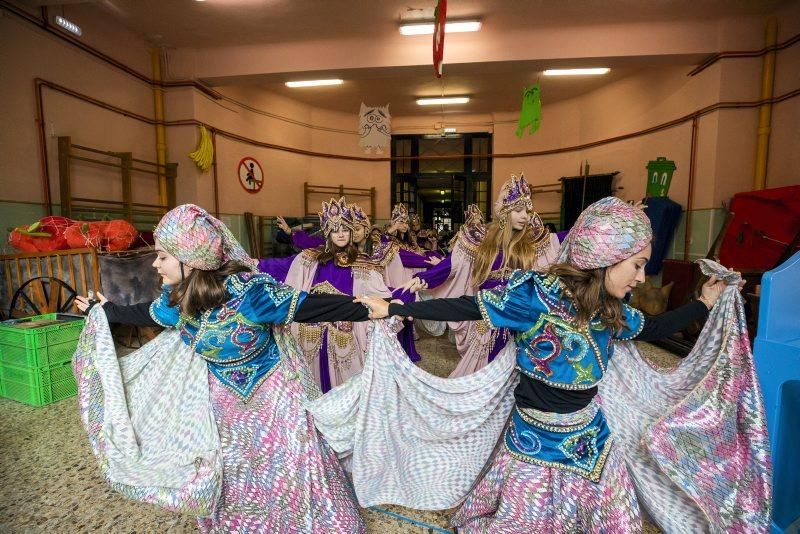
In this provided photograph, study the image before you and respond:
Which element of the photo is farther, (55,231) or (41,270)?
(55,231)

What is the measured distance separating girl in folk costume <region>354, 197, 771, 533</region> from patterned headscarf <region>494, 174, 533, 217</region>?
125 centimetres

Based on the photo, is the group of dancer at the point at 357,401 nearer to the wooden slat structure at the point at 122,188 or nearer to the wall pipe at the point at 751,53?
the wooden slat structure at the point at 122,188

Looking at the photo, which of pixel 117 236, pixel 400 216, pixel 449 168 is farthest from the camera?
pixel 449 168

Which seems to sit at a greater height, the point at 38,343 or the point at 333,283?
the point at 333,283

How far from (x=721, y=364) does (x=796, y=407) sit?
0.34 meters

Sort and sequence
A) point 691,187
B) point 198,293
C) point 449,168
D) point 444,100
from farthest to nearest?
point 449,168, point 444,100, point 691,187, point 198,293

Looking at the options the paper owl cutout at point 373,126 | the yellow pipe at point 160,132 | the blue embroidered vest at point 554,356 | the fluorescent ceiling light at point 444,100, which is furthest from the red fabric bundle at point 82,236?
the fluorescent ceiling light at point 444,100

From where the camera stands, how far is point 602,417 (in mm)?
1349

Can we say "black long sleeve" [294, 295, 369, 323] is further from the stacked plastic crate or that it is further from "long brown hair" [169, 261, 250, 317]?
the stacked plastic crate

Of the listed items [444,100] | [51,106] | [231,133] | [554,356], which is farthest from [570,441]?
[444,100]

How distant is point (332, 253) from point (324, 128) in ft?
22.0

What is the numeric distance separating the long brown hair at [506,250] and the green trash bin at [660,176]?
4.02 metres

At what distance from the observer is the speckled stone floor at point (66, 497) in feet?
5.12

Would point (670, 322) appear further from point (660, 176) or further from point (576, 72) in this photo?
point (576, 72)
